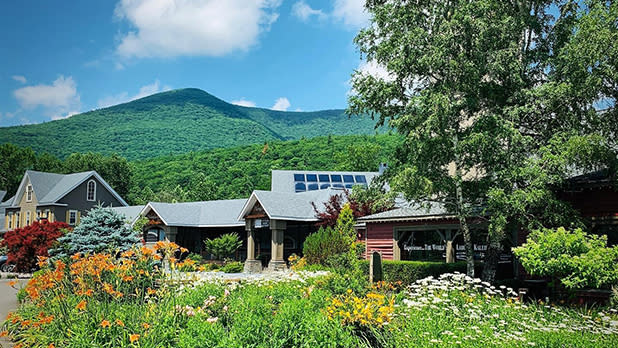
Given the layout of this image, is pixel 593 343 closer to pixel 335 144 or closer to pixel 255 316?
pixel 255 316

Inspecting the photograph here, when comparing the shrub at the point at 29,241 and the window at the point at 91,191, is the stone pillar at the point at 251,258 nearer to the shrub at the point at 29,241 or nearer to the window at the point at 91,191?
the shrub at the point at 29,241

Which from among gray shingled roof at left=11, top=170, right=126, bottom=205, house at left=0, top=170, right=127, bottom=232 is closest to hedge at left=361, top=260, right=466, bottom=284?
house at left=0, top=170, right=127, bottom=232

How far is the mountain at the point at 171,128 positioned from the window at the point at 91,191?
50.6 m

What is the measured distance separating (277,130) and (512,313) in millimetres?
119160

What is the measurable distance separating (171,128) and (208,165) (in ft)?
129

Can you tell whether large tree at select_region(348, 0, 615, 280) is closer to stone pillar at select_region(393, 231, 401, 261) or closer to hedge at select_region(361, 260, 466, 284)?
hedge at select_region(361, 260, 466, 284)

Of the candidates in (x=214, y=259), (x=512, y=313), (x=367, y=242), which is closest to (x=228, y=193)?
(x=214, y=259)

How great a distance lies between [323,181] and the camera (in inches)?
1539

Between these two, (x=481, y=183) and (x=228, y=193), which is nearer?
(x=481, y=183)

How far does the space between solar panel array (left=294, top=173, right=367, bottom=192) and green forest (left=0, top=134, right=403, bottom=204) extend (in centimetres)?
1782

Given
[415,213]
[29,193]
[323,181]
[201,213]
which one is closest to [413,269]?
[415,213]

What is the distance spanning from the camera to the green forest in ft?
204

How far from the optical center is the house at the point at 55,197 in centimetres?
4362

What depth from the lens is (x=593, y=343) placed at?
26.6 feet
